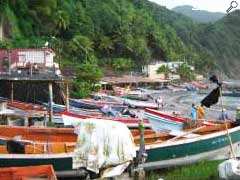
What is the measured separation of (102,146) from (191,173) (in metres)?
4.12

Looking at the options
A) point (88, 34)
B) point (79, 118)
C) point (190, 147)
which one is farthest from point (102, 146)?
point (88, 34)

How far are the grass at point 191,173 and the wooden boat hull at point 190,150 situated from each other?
0.95 feet

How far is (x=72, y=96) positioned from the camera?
4431 centimetres

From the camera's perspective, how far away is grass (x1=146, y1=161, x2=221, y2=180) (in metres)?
13.9

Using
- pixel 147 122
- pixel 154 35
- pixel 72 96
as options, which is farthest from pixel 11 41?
Result: pixel 154 35

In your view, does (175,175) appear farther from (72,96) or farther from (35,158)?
(72,96)

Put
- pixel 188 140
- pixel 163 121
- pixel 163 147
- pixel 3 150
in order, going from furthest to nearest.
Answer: pixel 163 121
pixel 188 140
pixel 163 147
pixel 3 150

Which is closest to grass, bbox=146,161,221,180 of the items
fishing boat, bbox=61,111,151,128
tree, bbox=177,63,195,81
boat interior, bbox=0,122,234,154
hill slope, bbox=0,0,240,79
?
boat interior, bbox=0,122,234,154

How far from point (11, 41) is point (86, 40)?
27001 millimetres

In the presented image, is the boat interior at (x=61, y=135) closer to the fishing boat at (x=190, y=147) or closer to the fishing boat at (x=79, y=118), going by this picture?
the fishing boat at (x=190, y=147)

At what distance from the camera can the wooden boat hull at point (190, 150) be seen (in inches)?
652

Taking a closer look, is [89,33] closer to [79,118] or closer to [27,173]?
[79,118]

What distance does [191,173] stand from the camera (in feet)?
48.6

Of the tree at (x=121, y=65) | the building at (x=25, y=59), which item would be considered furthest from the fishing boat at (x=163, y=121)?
the tree at (x=121, y=65)
